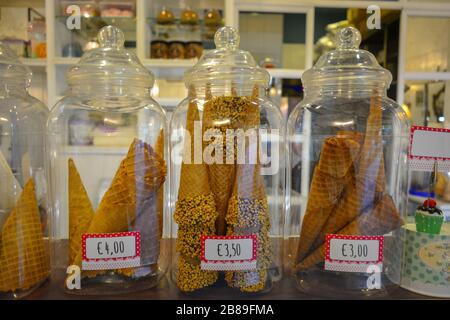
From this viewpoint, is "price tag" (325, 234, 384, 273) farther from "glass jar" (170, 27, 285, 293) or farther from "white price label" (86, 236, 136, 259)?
"white price label" (86, 236, 136, 259)

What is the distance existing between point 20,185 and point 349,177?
1.73 ft

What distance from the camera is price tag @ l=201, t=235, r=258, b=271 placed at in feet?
1.89

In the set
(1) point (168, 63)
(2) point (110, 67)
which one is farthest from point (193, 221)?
(1) point (168, 63)

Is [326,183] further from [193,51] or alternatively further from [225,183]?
[193,51]

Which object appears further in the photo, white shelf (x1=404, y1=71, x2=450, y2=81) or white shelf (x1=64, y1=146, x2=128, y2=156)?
white shelf (x1=404, y1=71, x2=450, y2=81)

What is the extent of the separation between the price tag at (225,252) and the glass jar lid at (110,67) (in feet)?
0.92

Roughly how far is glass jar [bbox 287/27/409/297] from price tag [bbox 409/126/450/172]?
1.2 inches

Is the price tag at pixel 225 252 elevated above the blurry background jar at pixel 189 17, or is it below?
below

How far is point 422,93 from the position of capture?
2.14m

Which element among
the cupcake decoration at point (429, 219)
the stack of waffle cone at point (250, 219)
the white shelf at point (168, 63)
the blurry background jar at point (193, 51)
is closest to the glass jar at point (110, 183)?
the stack of waffle cone at point (250, 219)

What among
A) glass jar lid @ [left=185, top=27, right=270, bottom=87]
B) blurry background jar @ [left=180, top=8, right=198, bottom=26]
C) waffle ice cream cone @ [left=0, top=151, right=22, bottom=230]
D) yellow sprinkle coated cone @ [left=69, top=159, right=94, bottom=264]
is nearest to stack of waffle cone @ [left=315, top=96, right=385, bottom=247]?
glass jar lid @ [left=185, top=27, right=270, bottom=87]

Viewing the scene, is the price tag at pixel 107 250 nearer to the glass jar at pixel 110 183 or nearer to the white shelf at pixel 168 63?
the glass jar at pixel 110 183

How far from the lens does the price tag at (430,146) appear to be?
653 mm
